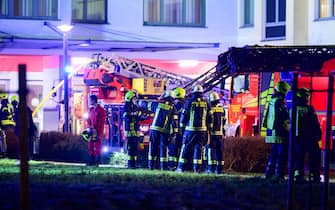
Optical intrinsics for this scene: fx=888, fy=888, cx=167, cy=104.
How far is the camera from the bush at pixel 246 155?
2039 centimetres

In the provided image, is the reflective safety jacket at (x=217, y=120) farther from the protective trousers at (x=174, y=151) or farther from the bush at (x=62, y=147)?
the bush at (x=62, y=147)

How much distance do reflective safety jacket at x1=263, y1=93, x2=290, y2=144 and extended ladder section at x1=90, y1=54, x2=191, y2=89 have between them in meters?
12.9

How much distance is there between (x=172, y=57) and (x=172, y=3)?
8.10ft

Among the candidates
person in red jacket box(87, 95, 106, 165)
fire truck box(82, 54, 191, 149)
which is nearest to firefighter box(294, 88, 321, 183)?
person in red jacket box(87, 95, 106, 165)

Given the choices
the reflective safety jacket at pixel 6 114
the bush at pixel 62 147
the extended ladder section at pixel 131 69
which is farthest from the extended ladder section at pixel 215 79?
the reflective safety jacket at pixel 6 114

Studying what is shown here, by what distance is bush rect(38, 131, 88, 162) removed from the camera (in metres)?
24.3

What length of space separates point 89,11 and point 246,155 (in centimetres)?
1864

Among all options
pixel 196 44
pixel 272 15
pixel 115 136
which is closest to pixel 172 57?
pixel 196 44

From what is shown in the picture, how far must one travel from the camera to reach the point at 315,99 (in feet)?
72.0

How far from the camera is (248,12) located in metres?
37.5

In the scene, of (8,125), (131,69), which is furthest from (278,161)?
(131,69)

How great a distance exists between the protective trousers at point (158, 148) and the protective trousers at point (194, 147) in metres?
0.68

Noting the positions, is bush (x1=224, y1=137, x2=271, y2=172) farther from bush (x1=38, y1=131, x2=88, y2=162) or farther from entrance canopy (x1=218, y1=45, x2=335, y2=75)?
bush (x1=38, y1=131, x2=88, y2=162)

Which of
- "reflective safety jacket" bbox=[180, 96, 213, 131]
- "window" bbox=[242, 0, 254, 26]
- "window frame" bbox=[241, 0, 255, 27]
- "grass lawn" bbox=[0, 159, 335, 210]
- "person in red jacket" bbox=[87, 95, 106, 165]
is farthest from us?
"window" bbox=[242, 0, 254, 26]
